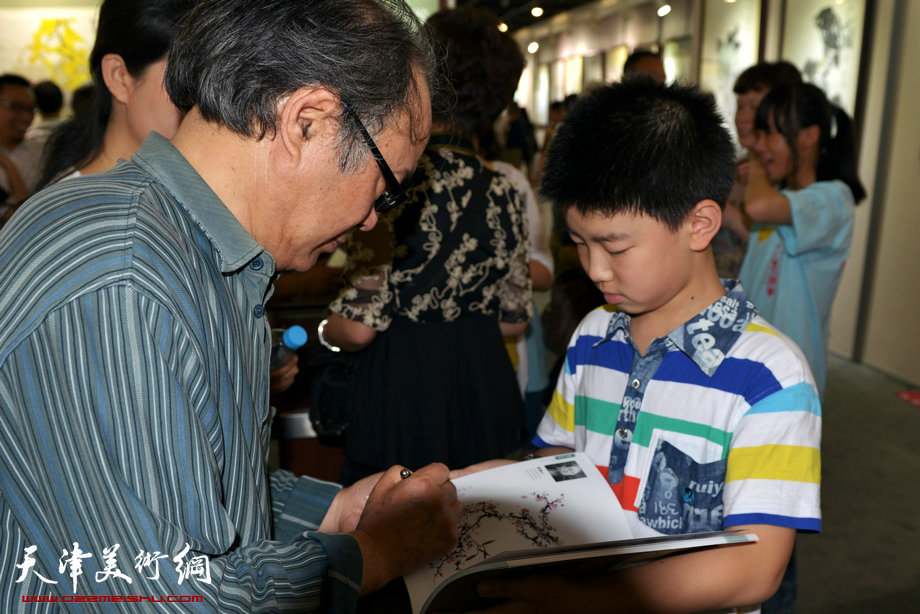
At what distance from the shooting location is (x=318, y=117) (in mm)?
885

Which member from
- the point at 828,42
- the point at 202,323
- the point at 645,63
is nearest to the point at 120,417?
the point at 202,323

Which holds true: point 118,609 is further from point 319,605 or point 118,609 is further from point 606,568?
point 606,568

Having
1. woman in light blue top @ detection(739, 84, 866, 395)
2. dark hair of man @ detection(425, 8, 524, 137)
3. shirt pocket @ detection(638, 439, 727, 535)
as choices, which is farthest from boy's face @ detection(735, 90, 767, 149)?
shirt pocket @ detection(638, 439, 727, 535)

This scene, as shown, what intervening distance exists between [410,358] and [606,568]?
3.04ft

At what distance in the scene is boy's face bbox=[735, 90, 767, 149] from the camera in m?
3.05

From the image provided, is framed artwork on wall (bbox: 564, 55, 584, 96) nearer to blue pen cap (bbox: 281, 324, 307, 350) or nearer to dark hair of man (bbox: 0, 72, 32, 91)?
dark hair of man (bbox: 0, 72, 32, 91)

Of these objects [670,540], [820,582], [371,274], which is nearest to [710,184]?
[670,540]

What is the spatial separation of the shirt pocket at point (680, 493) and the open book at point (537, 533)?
0.09m

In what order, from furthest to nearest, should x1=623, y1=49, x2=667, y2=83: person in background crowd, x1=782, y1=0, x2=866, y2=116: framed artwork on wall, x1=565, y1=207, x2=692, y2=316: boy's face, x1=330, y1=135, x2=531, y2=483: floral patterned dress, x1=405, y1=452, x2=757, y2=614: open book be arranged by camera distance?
1. x1=782, y1=0, x2=866, y2=116: framed artwork on wall
2. x1=623, y1=49, x2=667, y2=83: person in background crowd
3. x1=330, y1=135, x2=531, y2=483: floral patterned dress
4. x1=565, y1=207, x2=692, y2=316: boy's face
5. x1=405, y1=452, x2=757, y2=614: open book

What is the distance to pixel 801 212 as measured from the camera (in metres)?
2.43

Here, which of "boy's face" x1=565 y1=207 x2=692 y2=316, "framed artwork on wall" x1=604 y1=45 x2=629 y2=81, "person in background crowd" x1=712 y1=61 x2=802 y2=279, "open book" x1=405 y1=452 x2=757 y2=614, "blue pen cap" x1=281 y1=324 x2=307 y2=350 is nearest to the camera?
"open book" x1=405 y1=452 x2=757 y2=614

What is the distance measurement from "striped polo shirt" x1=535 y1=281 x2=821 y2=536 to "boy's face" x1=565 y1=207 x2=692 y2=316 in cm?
7

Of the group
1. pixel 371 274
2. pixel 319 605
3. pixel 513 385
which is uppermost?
pixel 371 274

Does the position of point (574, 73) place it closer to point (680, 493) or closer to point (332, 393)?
point (332, 393)
